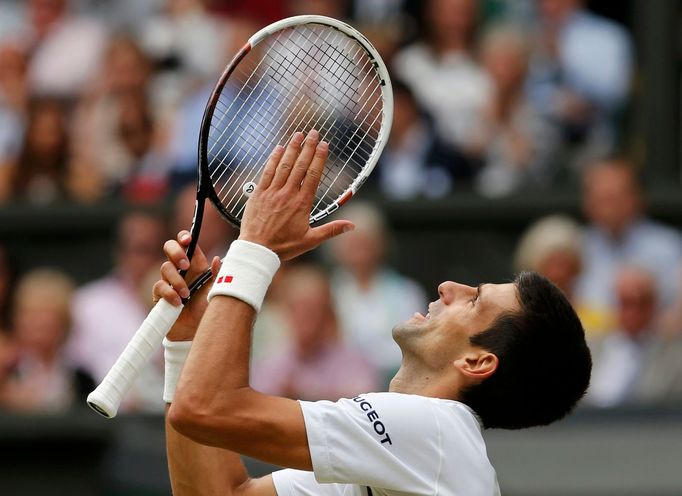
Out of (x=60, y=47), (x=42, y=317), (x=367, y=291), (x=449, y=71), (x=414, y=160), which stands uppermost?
(x=449, y=71)

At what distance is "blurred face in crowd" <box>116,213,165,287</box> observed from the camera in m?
9.12

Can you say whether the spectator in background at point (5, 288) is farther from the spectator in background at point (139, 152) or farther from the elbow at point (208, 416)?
the elbow at point (208, 416)

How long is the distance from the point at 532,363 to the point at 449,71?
5752 mm

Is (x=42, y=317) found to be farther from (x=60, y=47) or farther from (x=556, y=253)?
(x=556, y=253)

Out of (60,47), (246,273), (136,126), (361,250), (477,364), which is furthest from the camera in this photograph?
(60,47)

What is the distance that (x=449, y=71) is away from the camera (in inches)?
386

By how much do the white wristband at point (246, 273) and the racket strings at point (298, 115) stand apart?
0.65 m

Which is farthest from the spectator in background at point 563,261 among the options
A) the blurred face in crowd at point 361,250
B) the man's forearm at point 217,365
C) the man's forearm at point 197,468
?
the man's forearm at point 217,365

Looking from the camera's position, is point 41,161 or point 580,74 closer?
point 580,74

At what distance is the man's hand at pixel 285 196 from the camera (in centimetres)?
404

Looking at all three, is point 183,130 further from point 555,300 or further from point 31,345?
point 555,300

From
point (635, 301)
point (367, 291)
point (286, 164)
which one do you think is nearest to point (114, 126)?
point (367, 291)

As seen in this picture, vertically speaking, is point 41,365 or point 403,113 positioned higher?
point 403,113

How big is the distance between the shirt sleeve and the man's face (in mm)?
353
